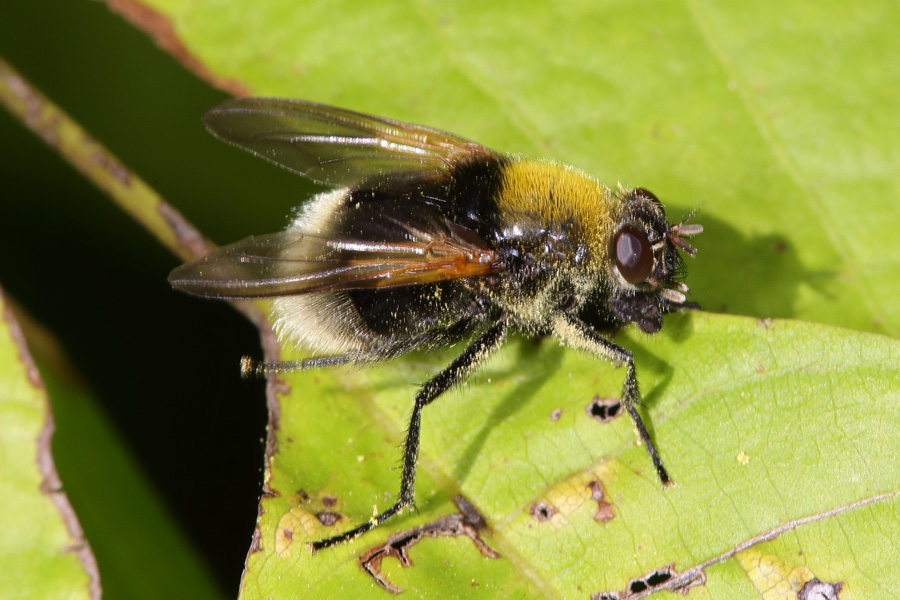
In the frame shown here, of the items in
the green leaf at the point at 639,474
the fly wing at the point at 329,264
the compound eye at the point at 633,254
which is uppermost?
the fly wing at the point at 329,264

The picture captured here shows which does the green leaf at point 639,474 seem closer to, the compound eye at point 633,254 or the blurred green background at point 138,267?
the compound eye at point 633,254

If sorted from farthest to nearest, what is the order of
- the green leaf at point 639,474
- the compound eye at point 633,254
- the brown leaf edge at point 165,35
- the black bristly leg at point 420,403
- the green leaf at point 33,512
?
the brown leaf edge at point 165,35
the compound eye at point 633,254
the black bristly leg at point 420,403
the green leaf at point 33,512
the green leaf at point 639,474

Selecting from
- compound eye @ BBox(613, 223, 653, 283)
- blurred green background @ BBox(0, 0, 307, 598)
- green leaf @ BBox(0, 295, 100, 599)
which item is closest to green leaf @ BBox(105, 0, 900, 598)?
compound eye @ BBox(613, 223, 653, 283)

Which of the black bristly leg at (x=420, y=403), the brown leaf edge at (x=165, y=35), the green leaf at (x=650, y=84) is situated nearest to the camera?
the black bristly leg at (x=420, y=403)

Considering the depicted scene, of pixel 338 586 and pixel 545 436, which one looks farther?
pixel 545 436

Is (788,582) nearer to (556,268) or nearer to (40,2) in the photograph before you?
(556,268)

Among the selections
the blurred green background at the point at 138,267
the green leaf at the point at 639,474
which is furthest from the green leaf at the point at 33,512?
the green leaf at the point at 639,474

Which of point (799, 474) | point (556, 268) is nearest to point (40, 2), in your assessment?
point (556, 268)
